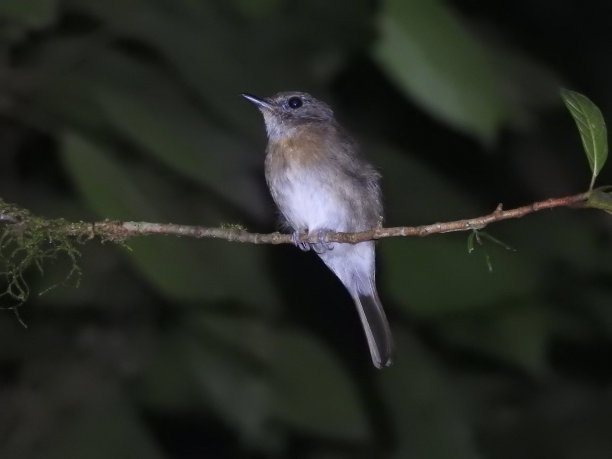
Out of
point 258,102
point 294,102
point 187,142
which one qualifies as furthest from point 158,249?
point 294,102

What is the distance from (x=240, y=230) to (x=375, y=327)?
1900mm

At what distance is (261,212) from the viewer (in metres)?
4.70

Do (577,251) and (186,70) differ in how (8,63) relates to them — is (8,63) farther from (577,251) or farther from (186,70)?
(577,251)

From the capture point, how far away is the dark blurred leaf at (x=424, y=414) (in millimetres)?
4473

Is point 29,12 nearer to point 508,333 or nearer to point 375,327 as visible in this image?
point 375,327

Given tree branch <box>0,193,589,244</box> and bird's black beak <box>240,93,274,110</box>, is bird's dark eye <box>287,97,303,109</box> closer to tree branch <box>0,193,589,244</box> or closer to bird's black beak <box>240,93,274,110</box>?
bird's black beak <box>240,93,274,110</box>

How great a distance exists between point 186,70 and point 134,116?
1.54 ft

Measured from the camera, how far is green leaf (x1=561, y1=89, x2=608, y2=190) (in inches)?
103

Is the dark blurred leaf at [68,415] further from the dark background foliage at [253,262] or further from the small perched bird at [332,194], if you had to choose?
the small perched bird at [332,194]

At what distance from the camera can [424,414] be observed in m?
4.52

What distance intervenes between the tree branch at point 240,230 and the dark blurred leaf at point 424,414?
63.6 inches

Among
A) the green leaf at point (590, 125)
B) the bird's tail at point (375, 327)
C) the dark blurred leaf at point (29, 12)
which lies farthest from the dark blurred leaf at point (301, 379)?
the green leaf at point (590, 125)

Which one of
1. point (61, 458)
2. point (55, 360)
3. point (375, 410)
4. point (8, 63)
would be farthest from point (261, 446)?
point (8, 63)

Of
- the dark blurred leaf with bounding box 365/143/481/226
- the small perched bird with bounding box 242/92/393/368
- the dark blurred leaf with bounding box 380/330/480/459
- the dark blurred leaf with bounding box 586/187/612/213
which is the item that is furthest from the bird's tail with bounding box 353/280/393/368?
the dark blurred leaf with bounding box 586/187/612/213
